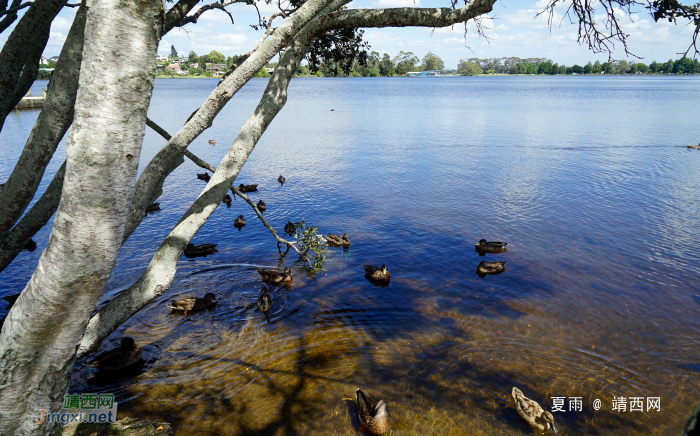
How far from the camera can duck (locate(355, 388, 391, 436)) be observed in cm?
712

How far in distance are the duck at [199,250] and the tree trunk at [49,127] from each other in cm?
886

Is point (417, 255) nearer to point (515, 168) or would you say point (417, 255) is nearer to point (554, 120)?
point (515, 168)

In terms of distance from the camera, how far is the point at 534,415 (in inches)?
290

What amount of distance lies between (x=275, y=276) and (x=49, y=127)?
27.5 feet

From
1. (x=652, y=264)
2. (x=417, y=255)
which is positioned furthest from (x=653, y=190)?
(x=417, y=255)

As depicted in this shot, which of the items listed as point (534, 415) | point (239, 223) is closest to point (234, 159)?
point (534, 415)

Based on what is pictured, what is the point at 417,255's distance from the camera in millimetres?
15023

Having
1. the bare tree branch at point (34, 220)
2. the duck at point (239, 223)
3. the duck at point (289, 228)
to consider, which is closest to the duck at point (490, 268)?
the duck at point (289, 228)

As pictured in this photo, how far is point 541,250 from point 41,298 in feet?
51.2

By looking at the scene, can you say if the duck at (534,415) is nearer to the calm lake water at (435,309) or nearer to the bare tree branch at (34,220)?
the calm lake water at (435,309)

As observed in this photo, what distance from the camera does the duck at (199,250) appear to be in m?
14.3

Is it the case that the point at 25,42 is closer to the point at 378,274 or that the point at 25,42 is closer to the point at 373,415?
the point at 373,415

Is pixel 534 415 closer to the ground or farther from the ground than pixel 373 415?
closer to the ground

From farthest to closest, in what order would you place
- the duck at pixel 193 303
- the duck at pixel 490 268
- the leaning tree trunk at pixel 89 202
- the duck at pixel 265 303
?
1. the duck at pixel 490 268
2. the duck at pixel 265 303
3. the duck at pixel 193 303
4. the leaning tree trunk at pixel 89 202
